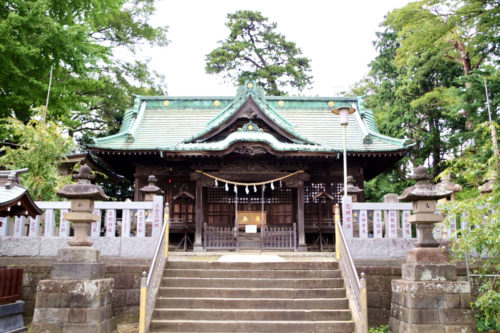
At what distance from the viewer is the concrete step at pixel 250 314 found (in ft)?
26.0

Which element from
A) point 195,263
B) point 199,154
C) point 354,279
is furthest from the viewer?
point 199,154

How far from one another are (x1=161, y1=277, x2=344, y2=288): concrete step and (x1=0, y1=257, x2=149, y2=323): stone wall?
0.76m

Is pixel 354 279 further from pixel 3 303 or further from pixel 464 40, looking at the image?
pixel 464 40

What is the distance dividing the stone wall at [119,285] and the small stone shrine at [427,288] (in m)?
5.71

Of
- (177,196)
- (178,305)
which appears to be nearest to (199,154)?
(177,196)

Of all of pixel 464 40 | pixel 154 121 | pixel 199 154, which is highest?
pixel 464 40

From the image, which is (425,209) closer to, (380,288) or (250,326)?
(380,288)

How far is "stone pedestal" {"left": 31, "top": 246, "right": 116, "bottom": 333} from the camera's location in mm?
7176

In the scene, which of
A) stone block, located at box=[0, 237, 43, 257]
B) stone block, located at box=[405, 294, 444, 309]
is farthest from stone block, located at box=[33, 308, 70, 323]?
stone block, located at box=[405, 294, 444, 309]

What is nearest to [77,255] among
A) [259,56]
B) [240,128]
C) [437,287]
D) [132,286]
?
[132,286]

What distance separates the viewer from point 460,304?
7281 millimetres

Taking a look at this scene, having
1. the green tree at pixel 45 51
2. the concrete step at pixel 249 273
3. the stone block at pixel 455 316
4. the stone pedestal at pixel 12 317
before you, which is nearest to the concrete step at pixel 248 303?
the concrete step at pixel 249 273

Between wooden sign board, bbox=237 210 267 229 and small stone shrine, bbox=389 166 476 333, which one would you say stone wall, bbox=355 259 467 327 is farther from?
wooden sign board, bbox=237 210 267 229

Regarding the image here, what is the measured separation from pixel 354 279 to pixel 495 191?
324 centimetres
